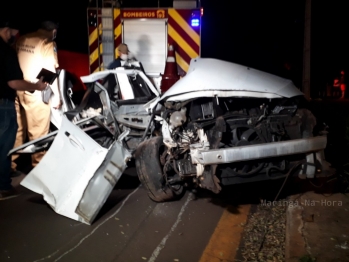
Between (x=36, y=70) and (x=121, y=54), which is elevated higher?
(x=121, y=54)

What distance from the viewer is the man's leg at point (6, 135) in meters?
5.19

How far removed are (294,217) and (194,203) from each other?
123cm

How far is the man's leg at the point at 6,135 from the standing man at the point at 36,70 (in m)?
1.03

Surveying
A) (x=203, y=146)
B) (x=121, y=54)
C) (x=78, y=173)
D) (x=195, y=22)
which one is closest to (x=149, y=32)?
(x=121, y=54)

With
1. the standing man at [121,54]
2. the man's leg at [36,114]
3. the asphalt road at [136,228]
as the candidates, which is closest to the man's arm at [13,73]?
the man's leg at [36,114]

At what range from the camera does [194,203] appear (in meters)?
4.94

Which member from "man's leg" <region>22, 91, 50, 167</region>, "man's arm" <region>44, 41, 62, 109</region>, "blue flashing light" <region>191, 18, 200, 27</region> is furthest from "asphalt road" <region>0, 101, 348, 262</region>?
"blue flashing light" <region>191, 18, 200, 27</region>

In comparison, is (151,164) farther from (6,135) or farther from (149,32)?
(149,32)

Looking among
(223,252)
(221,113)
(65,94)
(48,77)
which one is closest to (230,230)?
(223,252)

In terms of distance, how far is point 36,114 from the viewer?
641 centimetres

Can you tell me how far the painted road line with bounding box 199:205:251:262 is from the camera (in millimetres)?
3681

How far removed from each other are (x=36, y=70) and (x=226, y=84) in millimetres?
3619

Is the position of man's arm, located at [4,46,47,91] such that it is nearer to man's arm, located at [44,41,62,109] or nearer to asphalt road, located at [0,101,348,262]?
man's arm, located at [44,41,62,109]

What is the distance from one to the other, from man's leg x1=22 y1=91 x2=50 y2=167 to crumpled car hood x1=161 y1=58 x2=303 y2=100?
9.47 ft
